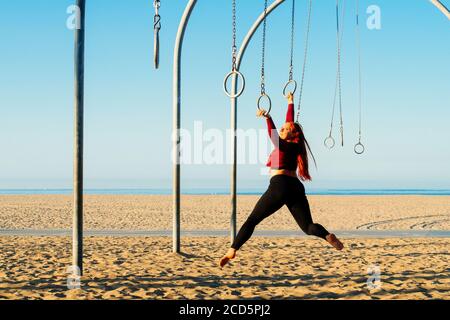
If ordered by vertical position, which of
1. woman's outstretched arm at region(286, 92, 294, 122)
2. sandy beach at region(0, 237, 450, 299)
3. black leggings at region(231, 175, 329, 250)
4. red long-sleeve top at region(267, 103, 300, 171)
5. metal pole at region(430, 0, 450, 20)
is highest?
metal pole at region(430, 0, 450, 20)

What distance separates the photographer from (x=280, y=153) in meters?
6.02

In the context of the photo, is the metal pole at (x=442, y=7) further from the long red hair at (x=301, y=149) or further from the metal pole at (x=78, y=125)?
the metal pole at (x=78, y=125)

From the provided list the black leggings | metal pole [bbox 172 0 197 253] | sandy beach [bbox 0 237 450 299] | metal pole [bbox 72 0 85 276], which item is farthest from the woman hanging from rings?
metal pole [bbox 172 0 197 253]

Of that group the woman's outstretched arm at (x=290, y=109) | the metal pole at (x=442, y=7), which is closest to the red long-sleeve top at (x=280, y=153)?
the woman's outstretched arm at (x=290, y=109)

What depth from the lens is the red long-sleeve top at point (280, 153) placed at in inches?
237

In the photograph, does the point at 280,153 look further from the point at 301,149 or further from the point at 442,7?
the point at 442,7

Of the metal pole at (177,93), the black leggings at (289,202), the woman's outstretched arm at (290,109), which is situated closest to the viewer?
the black leggings at (289,202)

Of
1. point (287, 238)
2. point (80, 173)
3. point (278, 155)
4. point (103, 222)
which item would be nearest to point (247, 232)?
point (278, 155)

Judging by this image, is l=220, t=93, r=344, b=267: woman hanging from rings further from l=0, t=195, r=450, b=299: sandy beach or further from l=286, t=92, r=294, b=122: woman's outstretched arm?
l=0, t=195, r=450, b=299: sandy beach

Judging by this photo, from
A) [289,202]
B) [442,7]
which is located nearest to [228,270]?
[289,202]

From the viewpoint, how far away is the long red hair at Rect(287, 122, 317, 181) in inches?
243

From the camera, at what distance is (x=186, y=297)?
653 cm

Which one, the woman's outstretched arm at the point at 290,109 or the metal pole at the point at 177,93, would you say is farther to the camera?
the metal pole at the point at 177,93

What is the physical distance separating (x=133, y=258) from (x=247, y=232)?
4.29 m
